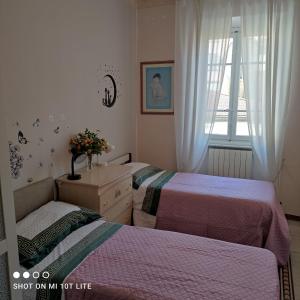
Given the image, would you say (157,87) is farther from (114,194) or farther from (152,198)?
(114,194)

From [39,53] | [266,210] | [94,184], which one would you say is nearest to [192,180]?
[266,210]

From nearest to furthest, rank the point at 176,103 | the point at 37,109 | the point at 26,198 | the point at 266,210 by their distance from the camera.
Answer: the point at 26,198 < the point at 37,109 < the point at 266,210 < the point at 176,103

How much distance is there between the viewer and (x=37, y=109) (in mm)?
2359

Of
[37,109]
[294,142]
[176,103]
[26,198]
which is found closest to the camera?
[26,198]

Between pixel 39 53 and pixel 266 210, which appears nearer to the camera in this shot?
pixel 39 53

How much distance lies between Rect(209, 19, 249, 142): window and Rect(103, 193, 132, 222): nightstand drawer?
5.00 ft

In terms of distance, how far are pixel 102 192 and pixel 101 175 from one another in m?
0.31

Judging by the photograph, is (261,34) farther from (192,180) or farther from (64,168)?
(64,168)

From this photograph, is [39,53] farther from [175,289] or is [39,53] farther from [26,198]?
[175,289]

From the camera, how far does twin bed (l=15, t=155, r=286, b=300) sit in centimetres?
149

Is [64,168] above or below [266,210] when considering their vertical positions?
above

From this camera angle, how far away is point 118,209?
2.73 meters

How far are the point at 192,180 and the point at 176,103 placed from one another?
1091 mm

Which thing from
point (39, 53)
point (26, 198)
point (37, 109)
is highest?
point (39, 53)
